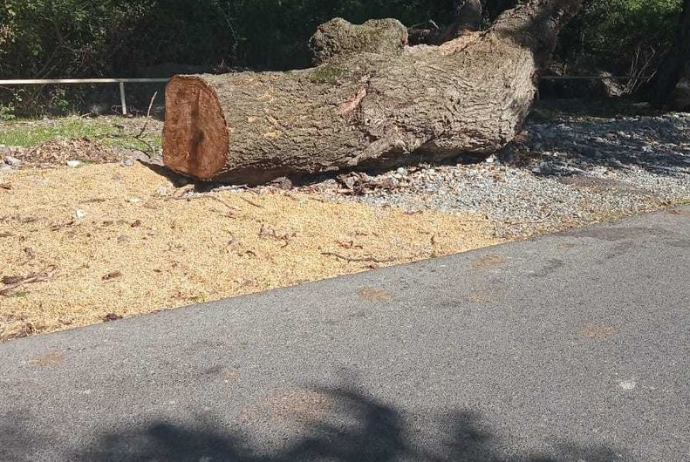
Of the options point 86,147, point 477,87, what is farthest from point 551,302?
point 86,147

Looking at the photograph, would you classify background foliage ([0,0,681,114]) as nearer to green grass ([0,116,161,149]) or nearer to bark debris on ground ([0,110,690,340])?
green grass ([0,116,161,149])

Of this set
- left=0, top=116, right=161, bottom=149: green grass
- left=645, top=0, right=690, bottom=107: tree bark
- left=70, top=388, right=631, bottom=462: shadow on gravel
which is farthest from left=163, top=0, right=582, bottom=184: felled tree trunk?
left=645, top=0, right=690, bottom=107: tree bark

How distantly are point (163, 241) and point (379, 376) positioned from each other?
3.00 metres

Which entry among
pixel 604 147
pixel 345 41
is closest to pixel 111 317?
pixel 345 41

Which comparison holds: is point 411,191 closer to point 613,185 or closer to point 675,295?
point 613,185

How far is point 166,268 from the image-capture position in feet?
18.9

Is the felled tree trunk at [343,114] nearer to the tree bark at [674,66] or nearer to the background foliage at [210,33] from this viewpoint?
the background foliage at [210,33]

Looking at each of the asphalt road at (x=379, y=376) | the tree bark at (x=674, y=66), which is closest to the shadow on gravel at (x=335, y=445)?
the asphalt road at (x=379, y=376)

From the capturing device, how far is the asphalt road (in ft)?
10.9

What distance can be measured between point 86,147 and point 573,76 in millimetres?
13240

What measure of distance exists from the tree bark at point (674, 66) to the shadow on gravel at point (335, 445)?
14.5 meters

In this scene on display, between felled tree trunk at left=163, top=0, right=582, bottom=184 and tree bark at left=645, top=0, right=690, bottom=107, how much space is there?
25.6 ft

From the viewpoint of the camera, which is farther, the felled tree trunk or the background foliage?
the background foliage

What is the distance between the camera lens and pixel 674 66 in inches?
637
